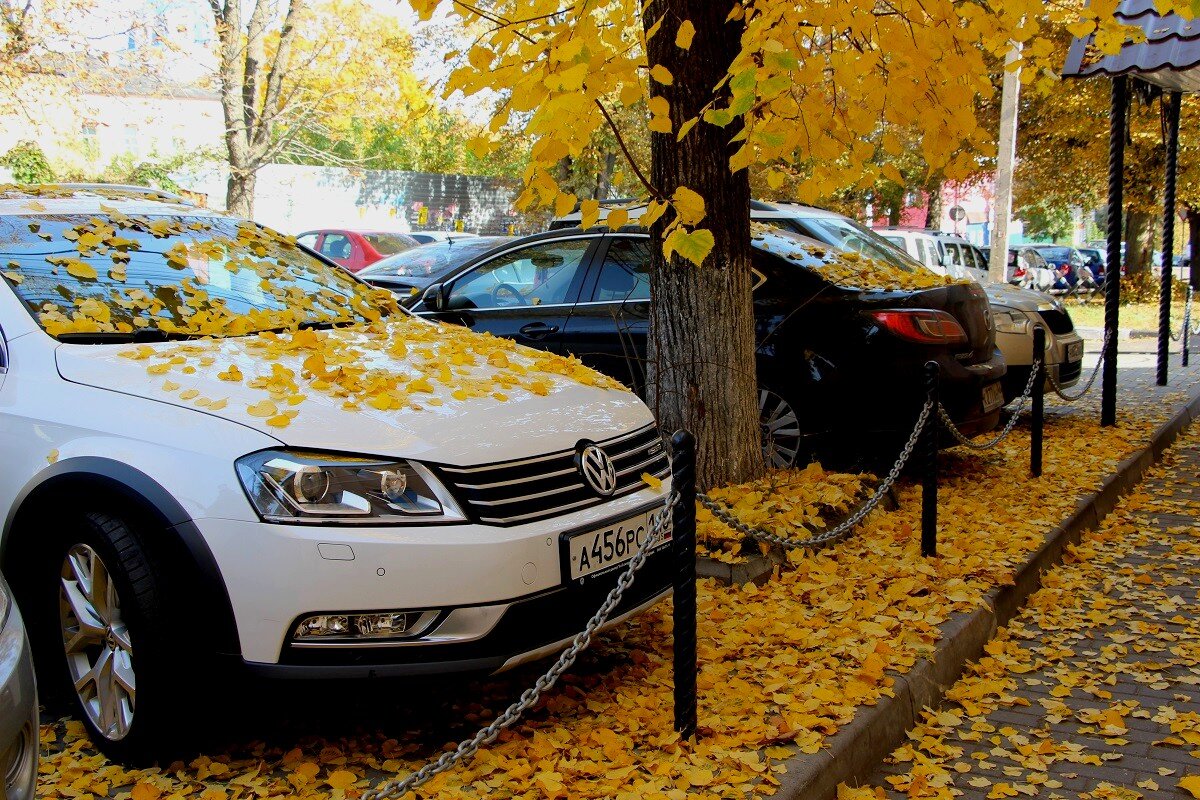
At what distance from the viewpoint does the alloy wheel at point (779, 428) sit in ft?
22.2

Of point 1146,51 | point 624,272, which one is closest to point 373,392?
point 624,272

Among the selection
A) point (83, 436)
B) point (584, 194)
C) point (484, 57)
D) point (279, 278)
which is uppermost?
point (584, 194)

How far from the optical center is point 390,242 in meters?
20.3

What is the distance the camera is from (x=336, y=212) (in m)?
29.9

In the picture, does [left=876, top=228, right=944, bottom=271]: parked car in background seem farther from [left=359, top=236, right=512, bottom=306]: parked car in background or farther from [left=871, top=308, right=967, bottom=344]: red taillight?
[left=871, top=308, right=967, bottom=344]: red taillight

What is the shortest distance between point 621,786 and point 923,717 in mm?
1426

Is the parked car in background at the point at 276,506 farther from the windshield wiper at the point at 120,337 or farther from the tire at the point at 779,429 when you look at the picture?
the tire at the point at 779,429

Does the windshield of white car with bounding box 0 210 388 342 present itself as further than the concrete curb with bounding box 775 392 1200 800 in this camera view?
Yes

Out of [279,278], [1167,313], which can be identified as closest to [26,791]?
[279,278]

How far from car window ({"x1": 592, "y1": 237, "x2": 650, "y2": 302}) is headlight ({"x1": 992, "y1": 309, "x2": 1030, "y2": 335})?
3.94 m

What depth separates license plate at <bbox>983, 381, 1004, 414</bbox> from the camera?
718cm

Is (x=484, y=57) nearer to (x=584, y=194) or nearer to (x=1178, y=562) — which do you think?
(x=1178, y=562)

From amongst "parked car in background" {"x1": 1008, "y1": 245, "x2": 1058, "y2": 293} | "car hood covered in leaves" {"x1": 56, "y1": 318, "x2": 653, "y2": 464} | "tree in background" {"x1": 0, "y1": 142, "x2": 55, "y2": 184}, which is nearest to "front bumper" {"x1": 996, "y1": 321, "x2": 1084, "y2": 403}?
"car hood covered in leaves" {"x1": 56, "y1": 318, "x2": 653, "y2": 464}

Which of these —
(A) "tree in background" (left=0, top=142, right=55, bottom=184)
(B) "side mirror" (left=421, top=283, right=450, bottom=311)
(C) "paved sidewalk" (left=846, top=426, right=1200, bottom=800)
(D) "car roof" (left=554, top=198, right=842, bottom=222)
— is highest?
(A) "tree in background" (left=0, top=142, right=55, bottom=184)
